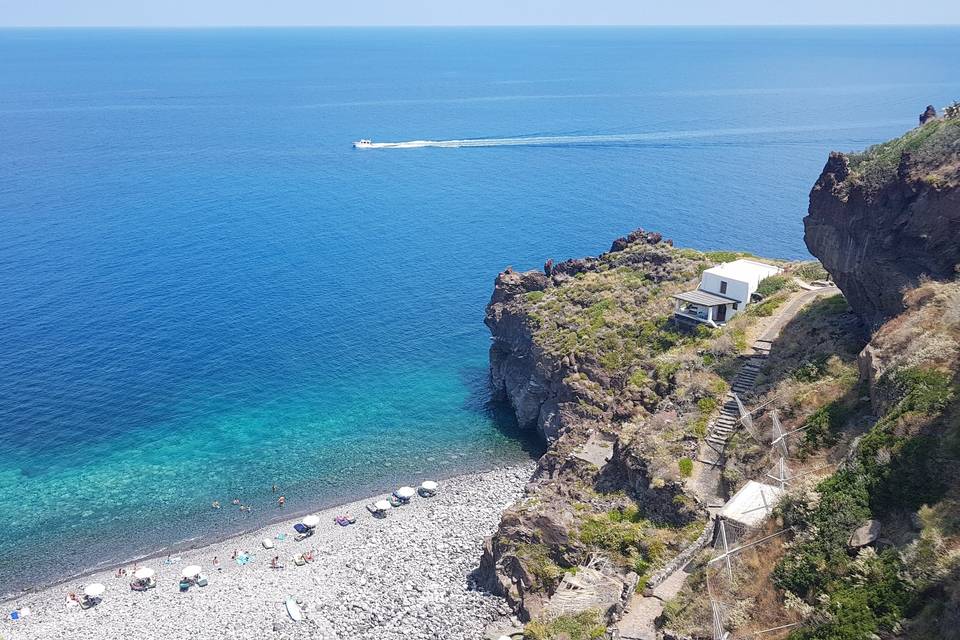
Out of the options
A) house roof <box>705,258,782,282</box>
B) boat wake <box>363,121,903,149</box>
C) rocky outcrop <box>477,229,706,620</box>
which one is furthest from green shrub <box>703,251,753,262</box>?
boat wake <box>363,121,903,149</box>

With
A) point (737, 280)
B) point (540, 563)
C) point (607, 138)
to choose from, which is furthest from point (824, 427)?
point (607, 138)

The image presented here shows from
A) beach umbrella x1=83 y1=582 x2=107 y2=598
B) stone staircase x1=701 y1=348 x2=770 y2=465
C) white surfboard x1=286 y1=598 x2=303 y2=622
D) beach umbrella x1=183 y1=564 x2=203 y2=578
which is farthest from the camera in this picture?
beach umbrella x1=183 y1=564 x2=203 y2=578

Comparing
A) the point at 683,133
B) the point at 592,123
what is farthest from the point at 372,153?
the point at 683,133

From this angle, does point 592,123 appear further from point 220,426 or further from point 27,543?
point 27,543

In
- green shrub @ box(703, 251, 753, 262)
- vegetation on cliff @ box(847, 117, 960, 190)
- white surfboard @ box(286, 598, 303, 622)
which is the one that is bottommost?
white surfboard @ box(286, 598, 303, 622)

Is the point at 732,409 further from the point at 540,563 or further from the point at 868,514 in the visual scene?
the point at 868,514

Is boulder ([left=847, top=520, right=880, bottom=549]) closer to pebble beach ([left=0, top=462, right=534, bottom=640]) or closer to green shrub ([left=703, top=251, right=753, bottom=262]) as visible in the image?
pebble beach ([left=0, top=462, right=534, bottom=640])
